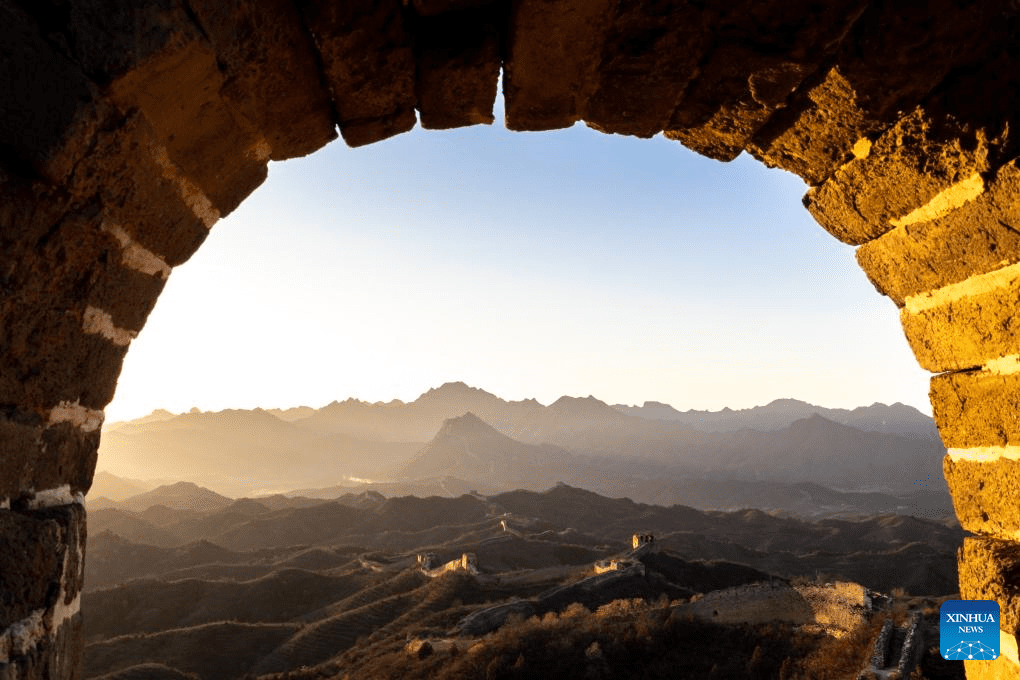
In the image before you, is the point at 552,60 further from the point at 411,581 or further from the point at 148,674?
the point at 411,581

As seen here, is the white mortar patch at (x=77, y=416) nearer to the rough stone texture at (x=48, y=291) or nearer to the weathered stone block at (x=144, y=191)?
the rough stone texture at (x=48, y=291)

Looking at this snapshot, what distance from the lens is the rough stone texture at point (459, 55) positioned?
7.71 feet

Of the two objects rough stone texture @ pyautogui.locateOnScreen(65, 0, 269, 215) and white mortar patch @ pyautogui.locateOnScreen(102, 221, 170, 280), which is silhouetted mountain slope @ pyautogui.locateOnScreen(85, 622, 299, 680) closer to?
white mortar patch @ pyautogui.locateOnScreen(102, 221, 170, 280)

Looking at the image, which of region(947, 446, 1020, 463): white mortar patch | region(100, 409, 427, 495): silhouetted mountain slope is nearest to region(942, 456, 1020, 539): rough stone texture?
region(947, 446, 1020, 463): white mortar patch

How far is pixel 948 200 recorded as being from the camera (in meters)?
2.43

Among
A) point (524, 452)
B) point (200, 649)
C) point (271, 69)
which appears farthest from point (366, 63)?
point (524, 452)

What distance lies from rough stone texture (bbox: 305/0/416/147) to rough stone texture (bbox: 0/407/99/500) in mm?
1579

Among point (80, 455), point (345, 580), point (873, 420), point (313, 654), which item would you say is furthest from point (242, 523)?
point (873, 420)

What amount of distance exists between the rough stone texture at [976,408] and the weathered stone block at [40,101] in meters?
3.36

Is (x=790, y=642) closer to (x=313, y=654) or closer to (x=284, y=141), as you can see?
(x=313, y=654)

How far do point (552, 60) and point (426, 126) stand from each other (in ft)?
2.40

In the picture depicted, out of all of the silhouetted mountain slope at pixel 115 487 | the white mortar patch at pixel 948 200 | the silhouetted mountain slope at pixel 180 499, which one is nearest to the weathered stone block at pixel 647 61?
the white mortar patch at pixel 948 200

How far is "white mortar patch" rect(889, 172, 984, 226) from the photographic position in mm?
2316

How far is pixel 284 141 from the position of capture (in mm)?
2604
